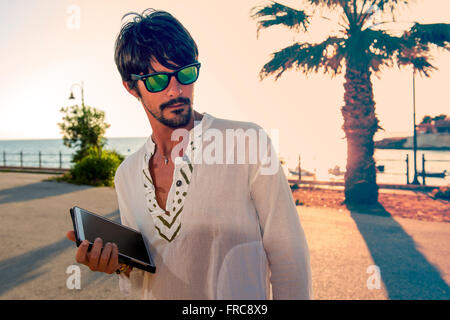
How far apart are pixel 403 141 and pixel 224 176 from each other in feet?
421

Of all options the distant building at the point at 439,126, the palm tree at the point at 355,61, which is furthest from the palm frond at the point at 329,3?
the distant building at the point at 439,126

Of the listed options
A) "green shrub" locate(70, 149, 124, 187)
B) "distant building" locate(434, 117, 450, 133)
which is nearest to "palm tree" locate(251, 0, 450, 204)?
"green shrub" locate(70, 149, 124, 187)

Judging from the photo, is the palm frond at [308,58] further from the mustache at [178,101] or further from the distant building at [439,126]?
the distant building at [439,126]

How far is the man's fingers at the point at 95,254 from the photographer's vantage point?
1.24 metres

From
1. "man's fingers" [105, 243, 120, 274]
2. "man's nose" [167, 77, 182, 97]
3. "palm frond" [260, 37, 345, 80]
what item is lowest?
"man's fingers" [105, 243, 120, 274]

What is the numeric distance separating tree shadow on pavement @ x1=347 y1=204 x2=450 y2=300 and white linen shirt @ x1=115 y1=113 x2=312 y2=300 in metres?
3.36

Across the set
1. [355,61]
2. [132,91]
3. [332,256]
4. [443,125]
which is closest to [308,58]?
[355,61]

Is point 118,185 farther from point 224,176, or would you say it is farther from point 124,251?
point 224,176

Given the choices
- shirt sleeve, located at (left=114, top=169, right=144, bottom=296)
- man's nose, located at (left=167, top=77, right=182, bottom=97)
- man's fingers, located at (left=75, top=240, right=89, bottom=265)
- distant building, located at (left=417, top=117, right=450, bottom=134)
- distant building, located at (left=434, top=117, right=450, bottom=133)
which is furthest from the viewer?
distant building, located at (left=434, top=117, right=450, bottom=133)

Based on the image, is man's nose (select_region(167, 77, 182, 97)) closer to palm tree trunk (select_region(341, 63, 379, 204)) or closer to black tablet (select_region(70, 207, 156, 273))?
black tablet (select_region(70, 207, 156, 273))

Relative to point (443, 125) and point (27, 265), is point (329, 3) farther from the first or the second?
point (443, 125)

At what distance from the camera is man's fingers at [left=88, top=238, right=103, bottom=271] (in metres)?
1.24
